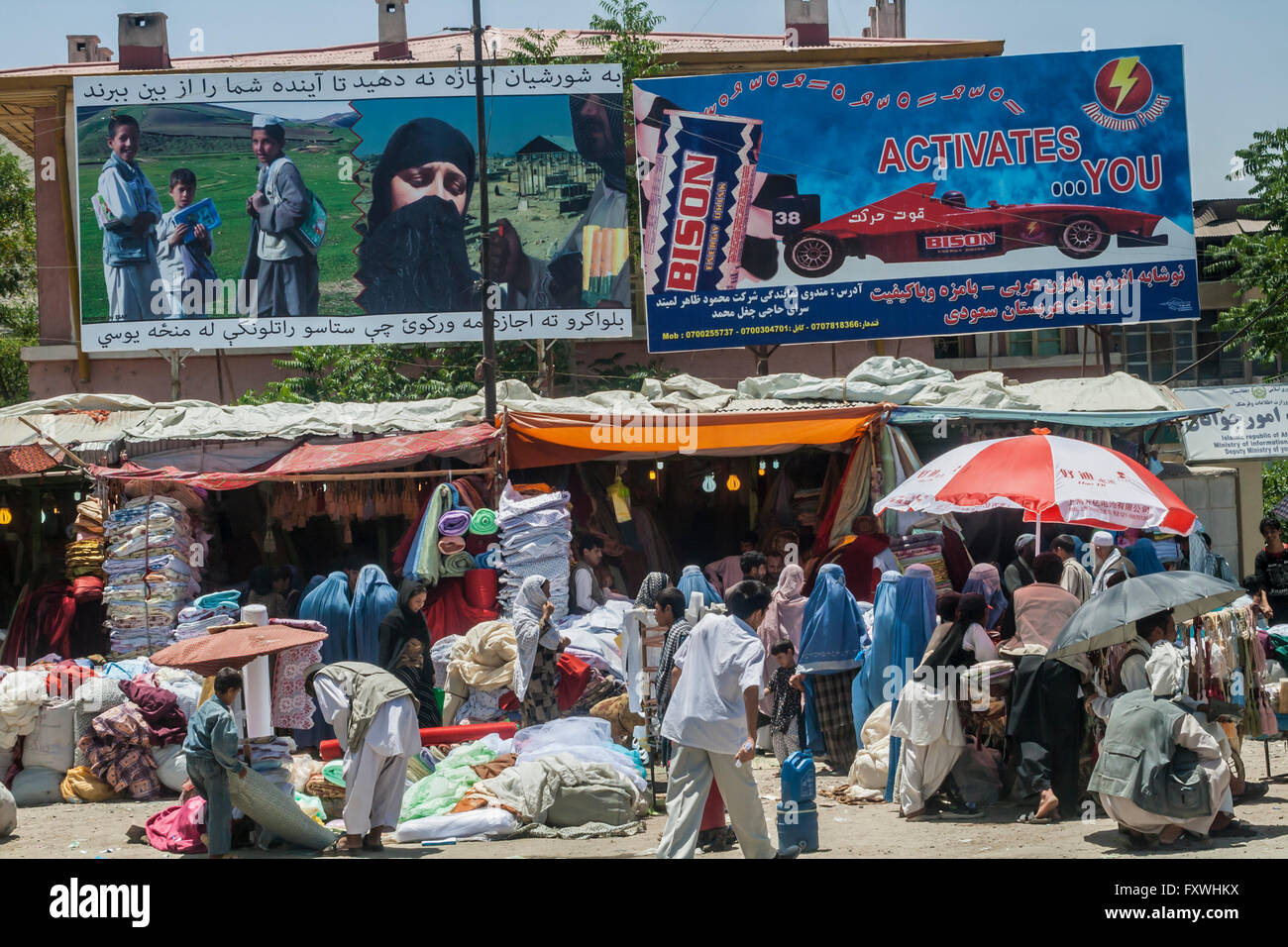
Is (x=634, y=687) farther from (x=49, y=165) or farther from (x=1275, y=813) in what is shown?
(x=49, y=165)

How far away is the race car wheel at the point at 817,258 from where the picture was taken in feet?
50.2

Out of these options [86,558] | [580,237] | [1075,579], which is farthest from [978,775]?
[580,237]

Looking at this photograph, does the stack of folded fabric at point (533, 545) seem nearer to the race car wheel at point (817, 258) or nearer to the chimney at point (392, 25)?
the race car wheel at point (817, 258)

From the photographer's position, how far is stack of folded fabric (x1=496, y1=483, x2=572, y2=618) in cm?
1076

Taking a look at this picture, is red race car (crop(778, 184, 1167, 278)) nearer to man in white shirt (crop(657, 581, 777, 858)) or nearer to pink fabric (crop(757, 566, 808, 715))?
pink fabric (crop(757, 566, 808, 715))

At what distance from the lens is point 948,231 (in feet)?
50.1

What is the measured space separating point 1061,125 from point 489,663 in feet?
31.9

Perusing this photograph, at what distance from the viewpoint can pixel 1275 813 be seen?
22.3 ft

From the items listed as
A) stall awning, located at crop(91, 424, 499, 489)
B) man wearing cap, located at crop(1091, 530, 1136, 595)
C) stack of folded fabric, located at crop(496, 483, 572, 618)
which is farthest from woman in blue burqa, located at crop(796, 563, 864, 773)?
stall awning, located at crop(91, 424, 499, 489)

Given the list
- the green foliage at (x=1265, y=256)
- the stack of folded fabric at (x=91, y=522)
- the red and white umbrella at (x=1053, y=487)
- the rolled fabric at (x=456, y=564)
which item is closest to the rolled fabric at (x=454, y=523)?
the rolled fabric at (x=456, y=564)

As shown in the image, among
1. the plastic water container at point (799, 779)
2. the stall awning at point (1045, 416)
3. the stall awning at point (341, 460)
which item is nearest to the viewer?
the plastic water container at point (799, 779)

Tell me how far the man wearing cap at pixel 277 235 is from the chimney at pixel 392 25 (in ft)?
15.7

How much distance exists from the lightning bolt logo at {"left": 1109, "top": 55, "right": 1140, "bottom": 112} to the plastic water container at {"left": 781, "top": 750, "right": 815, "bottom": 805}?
11.3 m

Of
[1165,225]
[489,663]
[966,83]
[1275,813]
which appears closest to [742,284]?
[966,83]
